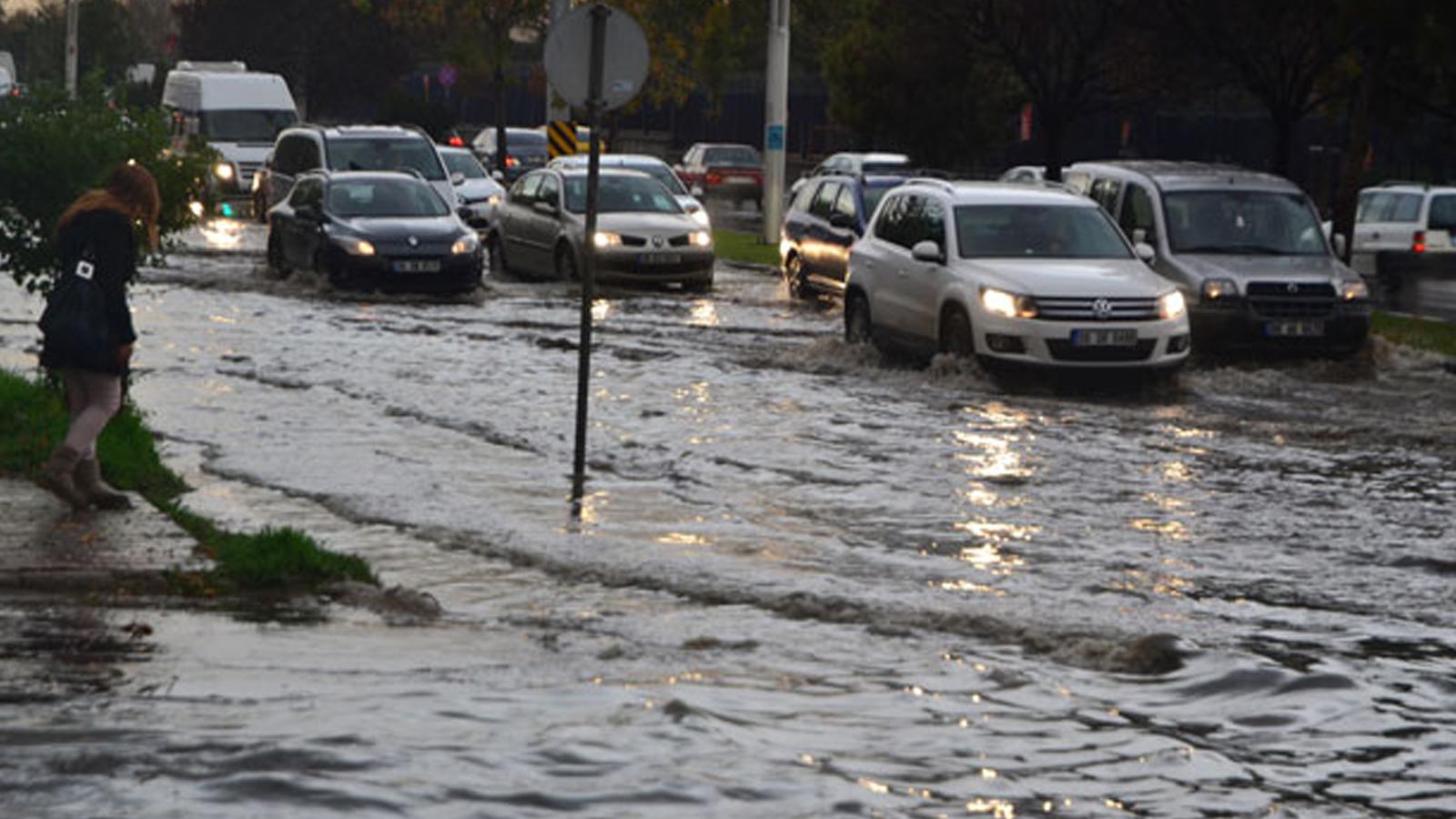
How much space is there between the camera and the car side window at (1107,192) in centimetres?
2455

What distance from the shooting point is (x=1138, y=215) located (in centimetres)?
2409

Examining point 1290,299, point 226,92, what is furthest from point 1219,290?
point 226,92

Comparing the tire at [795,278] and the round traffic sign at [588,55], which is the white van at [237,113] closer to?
the tire at [795,278]

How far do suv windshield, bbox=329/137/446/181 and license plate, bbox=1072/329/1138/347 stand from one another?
18.5 m

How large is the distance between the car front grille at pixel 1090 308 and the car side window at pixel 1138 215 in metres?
3.28

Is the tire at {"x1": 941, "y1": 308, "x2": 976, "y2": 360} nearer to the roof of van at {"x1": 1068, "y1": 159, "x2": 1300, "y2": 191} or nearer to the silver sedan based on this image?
the roof of van at {"x1": 1068, "y1": 159, "x2": 1300, "y2": 191}

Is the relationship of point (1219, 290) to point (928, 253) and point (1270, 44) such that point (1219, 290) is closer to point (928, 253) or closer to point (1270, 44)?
point (928, 253)

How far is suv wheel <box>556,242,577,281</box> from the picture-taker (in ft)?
103

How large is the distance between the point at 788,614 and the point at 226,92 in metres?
45.2

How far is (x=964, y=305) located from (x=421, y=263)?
33.6 ft

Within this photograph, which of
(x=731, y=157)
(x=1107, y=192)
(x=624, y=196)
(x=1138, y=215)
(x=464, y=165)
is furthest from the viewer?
(x=731, y=157)

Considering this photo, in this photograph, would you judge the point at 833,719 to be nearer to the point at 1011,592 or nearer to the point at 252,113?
the point at 1011,592

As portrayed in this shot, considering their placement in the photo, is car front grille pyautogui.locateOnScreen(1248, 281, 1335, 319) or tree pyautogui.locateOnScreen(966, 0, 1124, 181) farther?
tree pyautogui.locateOnScreen(966, 0, 1124, 181)

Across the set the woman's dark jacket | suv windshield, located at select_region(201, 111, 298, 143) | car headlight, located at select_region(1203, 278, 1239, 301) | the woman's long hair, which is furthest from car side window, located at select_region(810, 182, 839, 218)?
suv windshield, located at select_region(201, 111, 298, 143)
